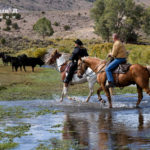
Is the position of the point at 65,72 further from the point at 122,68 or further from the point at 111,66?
the point at 122,68

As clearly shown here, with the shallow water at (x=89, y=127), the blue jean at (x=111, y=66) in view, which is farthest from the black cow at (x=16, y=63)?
the blue jean at (x=111, y=66)

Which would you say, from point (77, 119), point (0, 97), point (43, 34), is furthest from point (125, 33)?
point (77, 119)

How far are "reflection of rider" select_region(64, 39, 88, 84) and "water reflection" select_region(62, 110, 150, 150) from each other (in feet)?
12.2

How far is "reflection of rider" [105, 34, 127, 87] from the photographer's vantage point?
47.4ft

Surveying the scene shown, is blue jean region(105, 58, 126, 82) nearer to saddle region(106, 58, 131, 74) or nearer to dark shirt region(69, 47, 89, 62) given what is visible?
saddle region(106, 58, 131, 74)

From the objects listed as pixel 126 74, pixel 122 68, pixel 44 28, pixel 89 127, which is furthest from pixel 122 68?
pixel 44 28

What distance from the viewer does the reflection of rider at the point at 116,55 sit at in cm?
1445

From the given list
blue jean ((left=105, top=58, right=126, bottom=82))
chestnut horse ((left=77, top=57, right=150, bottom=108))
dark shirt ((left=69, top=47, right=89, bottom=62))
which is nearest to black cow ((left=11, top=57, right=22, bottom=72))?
dark shirt ((left=69, top=47, right=89, bottom=62))

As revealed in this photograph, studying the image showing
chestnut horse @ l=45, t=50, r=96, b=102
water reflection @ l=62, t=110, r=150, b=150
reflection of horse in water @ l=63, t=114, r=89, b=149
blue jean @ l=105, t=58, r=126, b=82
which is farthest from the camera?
chestnut horse @ l=45, t=50, r=96, b=102

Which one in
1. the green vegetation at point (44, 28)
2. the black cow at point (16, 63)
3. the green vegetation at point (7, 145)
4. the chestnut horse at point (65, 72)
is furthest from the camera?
the green vegetation at point (44, 28)

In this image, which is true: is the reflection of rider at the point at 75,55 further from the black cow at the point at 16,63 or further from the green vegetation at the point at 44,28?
the green vegetation at the point at 44,28

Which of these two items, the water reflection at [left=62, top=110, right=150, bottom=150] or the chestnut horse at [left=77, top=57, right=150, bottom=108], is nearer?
the water reflection at [left=62, top=110, right=150, bottom=150]

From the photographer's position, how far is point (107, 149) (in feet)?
24.9

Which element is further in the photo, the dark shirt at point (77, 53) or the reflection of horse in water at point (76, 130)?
the dark shirt at point (77, 53)
